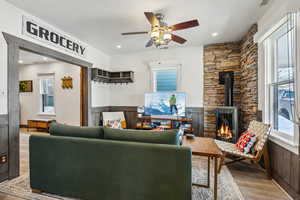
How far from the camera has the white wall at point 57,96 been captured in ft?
18.2

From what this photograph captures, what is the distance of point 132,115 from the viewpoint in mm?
5043

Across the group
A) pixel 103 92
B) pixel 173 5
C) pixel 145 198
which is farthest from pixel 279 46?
pixel 103 92

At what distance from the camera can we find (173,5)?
2498 mm

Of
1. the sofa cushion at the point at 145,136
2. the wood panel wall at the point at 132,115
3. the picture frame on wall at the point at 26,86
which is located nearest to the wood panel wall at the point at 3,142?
the sofa cushion at the point at 145,136

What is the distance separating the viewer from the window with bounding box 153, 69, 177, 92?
4.64 m

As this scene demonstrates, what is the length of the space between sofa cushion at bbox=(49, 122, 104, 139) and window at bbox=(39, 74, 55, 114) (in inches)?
190

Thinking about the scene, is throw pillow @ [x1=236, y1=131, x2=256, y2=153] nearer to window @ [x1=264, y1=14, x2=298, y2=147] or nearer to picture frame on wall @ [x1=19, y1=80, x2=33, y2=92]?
window @ [x1=264, y1=14, x2=298, y2=147]

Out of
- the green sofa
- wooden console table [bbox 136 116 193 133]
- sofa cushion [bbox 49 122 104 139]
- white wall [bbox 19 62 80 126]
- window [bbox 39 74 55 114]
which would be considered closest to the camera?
the green sofa

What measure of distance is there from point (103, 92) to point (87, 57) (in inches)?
48.5

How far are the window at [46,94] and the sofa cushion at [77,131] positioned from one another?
4816mm

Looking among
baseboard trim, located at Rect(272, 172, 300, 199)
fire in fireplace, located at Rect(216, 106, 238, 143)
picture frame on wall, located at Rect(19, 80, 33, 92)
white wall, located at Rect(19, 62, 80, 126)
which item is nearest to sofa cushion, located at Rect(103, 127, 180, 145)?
baseboard trim, located at Rect(272, 172, 300, 199)

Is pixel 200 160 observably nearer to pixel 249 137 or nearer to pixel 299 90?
pixel 249 137

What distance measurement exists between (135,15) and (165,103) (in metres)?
2.34

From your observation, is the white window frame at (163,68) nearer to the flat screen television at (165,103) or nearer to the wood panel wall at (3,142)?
the flat screen television at (165,103)
